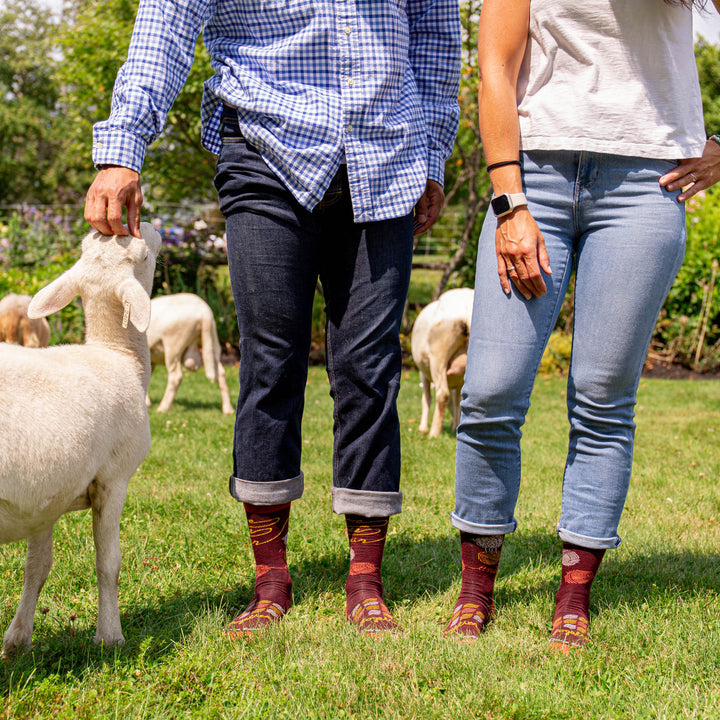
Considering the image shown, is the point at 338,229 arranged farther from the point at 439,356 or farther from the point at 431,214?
the point at 439,356

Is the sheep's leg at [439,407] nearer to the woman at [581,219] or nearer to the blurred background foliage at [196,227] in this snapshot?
the woman at [581,219]

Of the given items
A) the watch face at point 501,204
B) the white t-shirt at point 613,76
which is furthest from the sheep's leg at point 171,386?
the white t-shirt at point 613,76

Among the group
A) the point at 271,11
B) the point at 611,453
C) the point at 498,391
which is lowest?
the point at 611,453

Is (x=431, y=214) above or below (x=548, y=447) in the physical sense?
above

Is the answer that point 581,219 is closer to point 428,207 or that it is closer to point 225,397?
point 428,207

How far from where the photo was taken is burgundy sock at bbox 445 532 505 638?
248 cm

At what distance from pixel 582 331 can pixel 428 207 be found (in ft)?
2.65

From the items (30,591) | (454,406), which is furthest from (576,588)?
(454,406)

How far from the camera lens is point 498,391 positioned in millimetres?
2314

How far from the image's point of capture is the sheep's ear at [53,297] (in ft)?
7.55

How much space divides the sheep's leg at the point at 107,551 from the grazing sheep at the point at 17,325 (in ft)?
16.9

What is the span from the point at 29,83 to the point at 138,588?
3880 centimetres

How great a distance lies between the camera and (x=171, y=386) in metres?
7.36

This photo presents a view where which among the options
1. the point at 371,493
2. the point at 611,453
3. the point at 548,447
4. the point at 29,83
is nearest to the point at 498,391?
the point at 611,453
